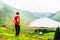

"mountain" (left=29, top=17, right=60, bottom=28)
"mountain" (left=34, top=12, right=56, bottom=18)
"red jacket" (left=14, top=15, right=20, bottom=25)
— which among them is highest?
"mountain" (left=34, top=12, right=56, bottom=18)

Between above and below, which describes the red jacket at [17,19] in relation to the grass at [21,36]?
above

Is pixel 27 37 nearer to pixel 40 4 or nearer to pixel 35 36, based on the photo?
pixel 35 36

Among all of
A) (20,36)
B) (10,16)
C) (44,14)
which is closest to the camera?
(20,36)

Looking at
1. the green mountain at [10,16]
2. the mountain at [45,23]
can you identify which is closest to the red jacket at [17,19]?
the green mountain at [10,16]

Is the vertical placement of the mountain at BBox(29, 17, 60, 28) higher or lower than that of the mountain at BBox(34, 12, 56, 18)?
lower

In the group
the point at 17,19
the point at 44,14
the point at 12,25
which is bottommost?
the point at 12,25

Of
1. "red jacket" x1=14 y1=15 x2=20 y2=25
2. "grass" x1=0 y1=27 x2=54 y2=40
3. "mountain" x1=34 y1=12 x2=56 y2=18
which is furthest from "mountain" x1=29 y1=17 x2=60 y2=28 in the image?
"red jacket" x1=14 y1=15 x2=20 y2=25

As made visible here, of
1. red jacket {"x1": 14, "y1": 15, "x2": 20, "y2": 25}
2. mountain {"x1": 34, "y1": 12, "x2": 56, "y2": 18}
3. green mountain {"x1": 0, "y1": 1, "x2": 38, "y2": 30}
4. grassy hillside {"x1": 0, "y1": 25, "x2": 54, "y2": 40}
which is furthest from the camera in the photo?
mountain {"x1": 34, "y1": 12, "x2": 56, "y2": 18}

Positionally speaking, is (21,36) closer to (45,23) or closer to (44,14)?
(45,23)

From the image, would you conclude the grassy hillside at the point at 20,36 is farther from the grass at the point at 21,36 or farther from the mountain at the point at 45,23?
the mountain at the point at 45,23

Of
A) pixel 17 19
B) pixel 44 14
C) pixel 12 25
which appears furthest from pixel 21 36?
pixel 44 14

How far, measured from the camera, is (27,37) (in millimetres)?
6246

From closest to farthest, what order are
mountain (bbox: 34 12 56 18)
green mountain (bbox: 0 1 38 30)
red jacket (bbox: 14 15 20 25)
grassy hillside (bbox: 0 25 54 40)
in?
red jacket (bbox: 14 15 20 25) → grassy hillside (bbox: 0 25 54 40) → green mountain (bbox: 0 1 38 30) → mountain (bbox: 34 12 56 18)

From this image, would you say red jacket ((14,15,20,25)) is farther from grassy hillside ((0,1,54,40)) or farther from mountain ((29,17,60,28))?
mountain ((29,17,60,28))
